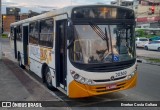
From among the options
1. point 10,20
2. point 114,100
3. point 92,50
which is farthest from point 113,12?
point 10,20

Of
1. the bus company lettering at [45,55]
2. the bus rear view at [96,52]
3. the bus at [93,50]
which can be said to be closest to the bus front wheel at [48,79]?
the bus company lettering at [45,55]

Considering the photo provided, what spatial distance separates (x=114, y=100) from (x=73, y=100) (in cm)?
130

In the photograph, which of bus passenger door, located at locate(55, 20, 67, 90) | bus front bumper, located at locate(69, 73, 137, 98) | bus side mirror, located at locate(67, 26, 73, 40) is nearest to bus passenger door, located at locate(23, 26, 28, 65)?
bus passenger door, located at locate(55, 20, 67, 90)

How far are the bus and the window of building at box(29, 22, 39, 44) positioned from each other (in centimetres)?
273

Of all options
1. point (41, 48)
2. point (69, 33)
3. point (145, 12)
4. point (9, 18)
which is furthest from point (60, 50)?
point (145, 12)

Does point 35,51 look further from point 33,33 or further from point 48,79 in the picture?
point 48,79

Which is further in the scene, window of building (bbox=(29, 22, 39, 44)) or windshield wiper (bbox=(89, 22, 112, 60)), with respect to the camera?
window of building (bbox=(29, 22, 39, 44))

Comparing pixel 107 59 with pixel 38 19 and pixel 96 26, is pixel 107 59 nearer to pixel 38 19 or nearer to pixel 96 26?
pixel 96 26

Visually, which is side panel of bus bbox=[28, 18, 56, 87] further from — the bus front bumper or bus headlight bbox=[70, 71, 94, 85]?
bus headlight bbox=[70, 71, 94, 85]

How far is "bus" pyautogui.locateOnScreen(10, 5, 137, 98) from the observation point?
7.89 metres

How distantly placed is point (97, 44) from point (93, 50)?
210 millimetres

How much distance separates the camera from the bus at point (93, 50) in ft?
25.9

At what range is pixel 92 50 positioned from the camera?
26.2 ft

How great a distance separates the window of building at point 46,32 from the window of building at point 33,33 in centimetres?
73
